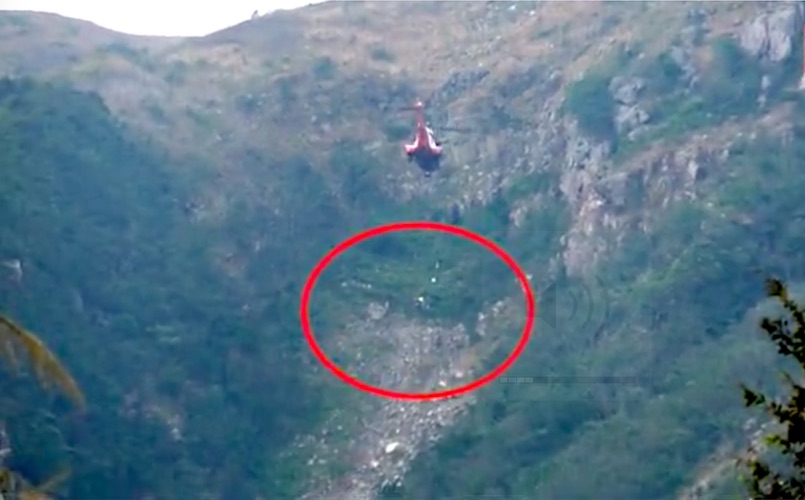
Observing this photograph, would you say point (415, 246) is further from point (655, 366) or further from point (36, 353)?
point (36, 353)

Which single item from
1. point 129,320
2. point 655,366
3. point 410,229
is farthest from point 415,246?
point 655,366

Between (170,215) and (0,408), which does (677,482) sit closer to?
(0,408)

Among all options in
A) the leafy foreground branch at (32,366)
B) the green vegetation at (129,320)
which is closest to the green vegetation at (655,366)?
the green vegetation at (129,320)

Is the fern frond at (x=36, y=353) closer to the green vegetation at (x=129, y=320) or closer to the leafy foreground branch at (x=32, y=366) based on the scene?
the leafy foreground branch at (x=32, y=366)

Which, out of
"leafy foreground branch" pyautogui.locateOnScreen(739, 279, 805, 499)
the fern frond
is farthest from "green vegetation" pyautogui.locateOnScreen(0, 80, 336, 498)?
"leafy foreground branch" pyautogui.locateOnScreen(739, 279, 805, 499)

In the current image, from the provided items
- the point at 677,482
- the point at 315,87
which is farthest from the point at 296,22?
the point at 677,482

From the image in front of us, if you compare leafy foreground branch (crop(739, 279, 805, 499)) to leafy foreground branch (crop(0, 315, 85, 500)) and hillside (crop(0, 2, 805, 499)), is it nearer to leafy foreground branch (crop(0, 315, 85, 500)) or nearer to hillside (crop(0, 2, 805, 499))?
leafy foreground branch (crop(0, 315, 85, 500))

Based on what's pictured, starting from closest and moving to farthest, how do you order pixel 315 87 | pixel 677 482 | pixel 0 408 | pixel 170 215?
pixel 677 482
pixel 0 408
pixel 170 215
pixel 315 87
